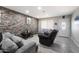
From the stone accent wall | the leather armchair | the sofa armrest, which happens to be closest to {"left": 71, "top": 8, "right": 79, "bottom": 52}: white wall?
the leather armchair

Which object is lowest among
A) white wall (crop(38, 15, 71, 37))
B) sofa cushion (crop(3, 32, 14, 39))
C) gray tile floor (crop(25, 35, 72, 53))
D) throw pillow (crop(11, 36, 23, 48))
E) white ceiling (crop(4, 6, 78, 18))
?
gray tile floor (crop(25, 35, 72, 53))

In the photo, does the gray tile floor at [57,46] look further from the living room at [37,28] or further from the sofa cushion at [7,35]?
→ the sofa cushion at [7,35]

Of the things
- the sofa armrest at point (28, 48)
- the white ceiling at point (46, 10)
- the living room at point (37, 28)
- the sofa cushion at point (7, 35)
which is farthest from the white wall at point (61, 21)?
the sofa cushion at point (7, 35)

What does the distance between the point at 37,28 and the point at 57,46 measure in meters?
0.78

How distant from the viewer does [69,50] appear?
1.75 m

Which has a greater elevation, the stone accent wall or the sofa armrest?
the stone accent wall

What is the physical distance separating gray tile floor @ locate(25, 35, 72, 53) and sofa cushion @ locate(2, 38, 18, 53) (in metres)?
0.45

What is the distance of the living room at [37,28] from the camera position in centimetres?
161

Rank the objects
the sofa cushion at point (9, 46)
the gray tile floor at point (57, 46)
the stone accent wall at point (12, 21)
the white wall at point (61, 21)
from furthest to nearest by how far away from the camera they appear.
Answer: the white wall at point (61, 21)
the gray tile floor at point (57, 46)
the stone accent wall at point (12, 21)
the sofa cushion at point (9, 46)

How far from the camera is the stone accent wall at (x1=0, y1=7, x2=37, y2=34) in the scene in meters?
1.61

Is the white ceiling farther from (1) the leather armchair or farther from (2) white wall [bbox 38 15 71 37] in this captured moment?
(1) the leather armchair
